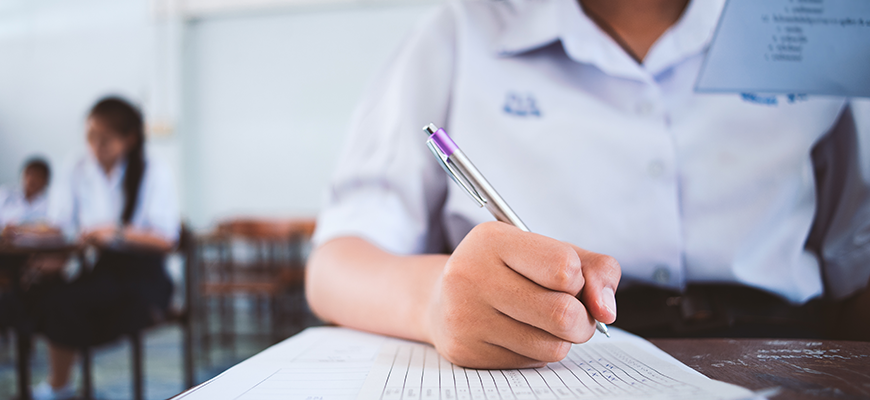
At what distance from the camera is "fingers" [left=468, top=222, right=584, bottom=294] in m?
0.27

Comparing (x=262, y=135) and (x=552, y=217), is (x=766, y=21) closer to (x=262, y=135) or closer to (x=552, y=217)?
(x=552, y=217)

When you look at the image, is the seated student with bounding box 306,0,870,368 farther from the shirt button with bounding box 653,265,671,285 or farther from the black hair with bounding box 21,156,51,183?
the black hair with bounding box 21,156,51,183

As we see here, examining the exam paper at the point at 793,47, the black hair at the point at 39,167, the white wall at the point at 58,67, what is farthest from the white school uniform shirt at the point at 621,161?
the white wall at the point at 58,67

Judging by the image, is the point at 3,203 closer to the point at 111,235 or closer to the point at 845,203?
the point at 111,235

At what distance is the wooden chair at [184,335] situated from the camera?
1.55 metres

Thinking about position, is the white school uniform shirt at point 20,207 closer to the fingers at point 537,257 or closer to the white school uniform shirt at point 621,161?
the white school uniform shirt at point 621,161

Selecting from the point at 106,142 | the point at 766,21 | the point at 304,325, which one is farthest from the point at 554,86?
the point at 304,325

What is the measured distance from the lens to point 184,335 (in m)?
1.78

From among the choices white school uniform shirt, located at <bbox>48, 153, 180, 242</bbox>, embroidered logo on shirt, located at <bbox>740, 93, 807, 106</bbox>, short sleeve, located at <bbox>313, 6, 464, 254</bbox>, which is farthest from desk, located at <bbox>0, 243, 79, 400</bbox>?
embroidered logo on shirt, located at <bbox>740, 93, 807, 106</bbox>

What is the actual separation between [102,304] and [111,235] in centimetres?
22

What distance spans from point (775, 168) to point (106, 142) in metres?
2.05

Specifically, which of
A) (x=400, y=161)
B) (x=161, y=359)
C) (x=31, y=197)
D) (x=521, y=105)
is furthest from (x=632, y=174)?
(x=31, y=197)

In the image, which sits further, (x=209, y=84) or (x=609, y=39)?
(x=209, y=84)

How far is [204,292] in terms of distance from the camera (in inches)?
101
